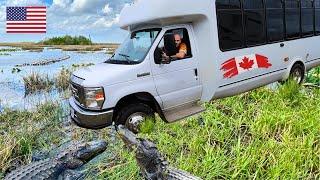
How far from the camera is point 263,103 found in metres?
8.79

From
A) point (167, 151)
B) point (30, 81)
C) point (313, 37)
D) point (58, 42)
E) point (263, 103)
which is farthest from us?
point (58, 42)

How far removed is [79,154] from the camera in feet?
20.5

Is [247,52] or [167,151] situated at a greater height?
[247,52]

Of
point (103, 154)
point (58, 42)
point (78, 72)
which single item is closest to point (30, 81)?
point (78, 72)

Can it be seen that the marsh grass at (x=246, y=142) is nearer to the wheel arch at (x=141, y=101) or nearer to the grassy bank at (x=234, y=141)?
the grassy bank at (x=234, y=141)

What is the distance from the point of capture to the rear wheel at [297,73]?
1285cm

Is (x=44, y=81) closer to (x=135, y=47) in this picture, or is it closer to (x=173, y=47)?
(x=135, y=47)

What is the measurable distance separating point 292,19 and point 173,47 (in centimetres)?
544

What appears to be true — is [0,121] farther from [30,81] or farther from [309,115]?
[309,115]

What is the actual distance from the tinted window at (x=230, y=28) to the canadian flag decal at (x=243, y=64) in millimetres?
352

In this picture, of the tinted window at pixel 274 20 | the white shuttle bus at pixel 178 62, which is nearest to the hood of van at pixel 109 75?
the white shuttle bus at pixel 178 62

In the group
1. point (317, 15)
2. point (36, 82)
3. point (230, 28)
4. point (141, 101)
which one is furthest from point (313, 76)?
point (36, 82)

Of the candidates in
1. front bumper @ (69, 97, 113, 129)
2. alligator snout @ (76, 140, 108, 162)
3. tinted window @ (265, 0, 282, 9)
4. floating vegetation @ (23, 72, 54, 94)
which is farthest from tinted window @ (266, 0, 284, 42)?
floating vegetation @ (23, 72, 54, 94)

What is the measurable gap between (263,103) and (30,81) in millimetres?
11928
